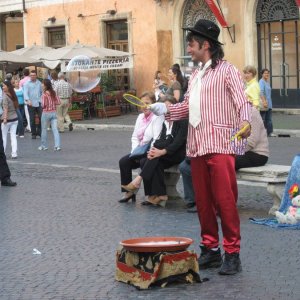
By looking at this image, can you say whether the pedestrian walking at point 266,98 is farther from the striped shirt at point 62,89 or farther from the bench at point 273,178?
Answer: the bench at point 273,178

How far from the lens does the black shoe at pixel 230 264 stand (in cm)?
715

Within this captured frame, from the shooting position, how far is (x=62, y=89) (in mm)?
26844

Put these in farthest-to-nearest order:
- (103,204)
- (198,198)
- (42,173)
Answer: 1. (42,173)
2. (103,204)
3. (198,198)

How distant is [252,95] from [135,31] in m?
13.3

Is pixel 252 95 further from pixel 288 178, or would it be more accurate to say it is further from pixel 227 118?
pixel 227 118

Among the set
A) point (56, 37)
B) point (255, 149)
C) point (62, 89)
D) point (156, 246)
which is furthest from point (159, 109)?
point (56, 37)

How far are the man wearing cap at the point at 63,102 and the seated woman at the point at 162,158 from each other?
15.7 metres

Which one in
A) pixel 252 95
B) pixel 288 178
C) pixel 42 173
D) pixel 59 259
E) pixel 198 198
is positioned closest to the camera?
pixel 198 198

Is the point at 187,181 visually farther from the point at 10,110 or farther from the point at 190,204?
the point at 10,110

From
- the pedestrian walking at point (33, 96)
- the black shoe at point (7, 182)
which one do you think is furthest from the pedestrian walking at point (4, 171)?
the pedestrian walking at point (33, 96)

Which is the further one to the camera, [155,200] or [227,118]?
[155,200]

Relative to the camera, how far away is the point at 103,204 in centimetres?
1142

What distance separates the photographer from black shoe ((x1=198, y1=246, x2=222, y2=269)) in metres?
7.38

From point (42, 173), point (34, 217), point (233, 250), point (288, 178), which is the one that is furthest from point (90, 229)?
point (42, 173)
